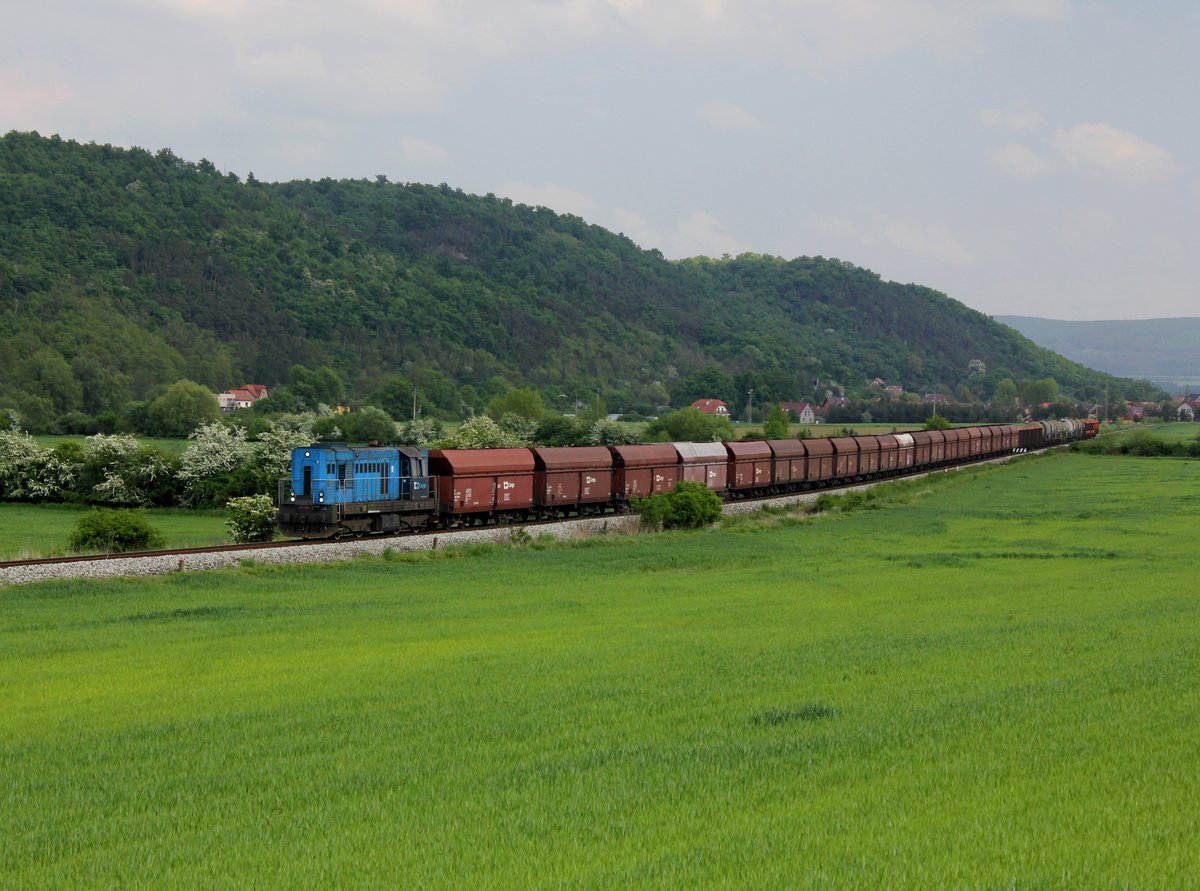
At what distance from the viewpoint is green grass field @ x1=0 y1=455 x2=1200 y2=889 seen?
9672mm

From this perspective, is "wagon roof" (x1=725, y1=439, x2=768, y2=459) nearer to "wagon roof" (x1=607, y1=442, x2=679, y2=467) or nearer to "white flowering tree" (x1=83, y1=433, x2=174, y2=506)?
"wagon roof" (x1=607, y1=442, x2=679, y2=467)

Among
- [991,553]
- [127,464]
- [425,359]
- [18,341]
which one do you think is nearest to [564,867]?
[991,553]

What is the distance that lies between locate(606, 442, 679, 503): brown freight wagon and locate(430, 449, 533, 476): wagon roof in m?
6.15

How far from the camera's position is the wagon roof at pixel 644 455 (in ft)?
174

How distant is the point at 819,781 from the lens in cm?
1188

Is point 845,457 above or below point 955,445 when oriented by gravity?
below

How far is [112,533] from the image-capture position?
4019 cm

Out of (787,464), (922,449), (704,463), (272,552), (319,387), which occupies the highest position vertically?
(319,387)

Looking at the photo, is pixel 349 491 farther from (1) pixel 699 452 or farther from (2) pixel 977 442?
(2) pixel 977 442

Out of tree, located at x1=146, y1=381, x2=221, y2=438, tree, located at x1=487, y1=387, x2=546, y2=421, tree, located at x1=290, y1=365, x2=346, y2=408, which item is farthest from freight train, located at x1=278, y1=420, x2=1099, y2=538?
tree, located at x1=290, y1=365, x2=346, y2=408

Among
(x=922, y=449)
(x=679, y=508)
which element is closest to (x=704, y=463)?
(x=679, y=508)

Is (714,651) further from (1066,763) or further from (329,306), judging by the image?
(329,306)

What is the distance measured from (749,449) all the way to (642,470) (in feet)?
33.9

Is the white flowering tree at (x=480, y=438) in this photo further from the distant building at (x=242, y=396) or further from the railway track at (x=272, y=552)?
the distant building at (x=242, y=396)
